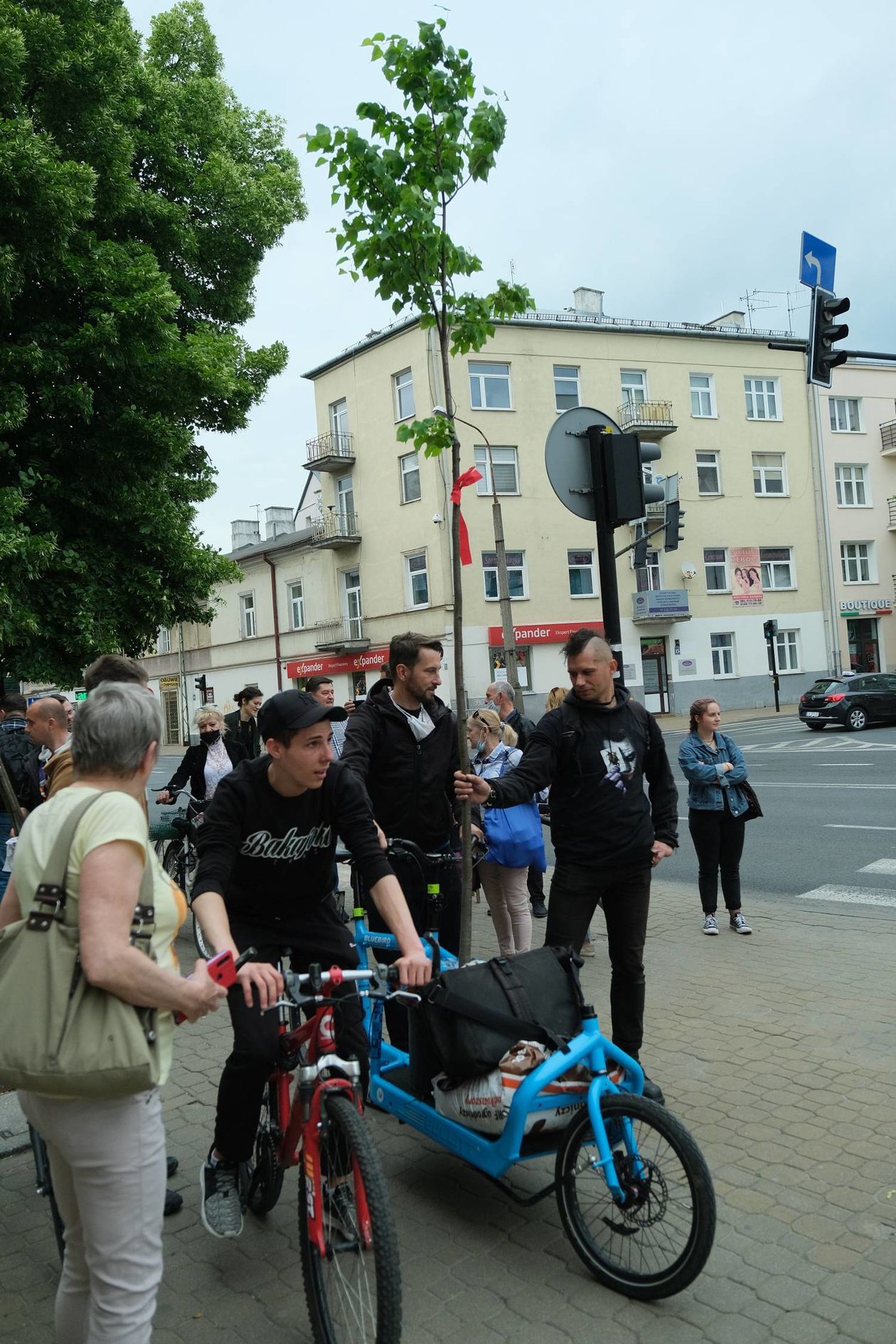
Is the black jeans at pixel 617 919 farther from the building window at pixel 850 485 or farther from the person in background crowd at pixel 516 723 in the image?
the building window at pixel 850 485

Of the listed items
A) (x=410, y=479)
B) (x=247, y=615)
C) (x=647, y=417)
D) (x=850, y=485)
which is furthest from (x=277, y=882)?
(x=247, y=615)

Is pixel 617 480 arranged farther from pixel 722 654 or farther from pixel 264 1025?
pixel 722 654

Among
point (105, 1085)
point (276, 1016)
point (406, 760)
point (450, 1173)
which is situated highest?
point (406, 760)

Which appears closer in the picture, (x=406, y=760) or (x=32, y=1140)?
(x=32, y=1140)

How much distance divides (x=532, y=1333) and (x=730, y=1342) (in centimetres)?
53

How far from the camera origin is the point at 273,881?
11.2 ft

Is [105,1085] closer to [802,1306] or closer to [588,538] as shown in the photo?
[802,1306]

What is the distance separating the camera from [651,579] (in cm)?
3847

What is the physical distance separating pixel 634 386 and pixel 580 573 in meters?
7.79

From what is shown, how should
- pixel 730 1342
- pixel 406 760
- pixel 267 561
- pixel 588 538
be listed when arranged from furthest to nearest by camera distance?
pixel 267 561 < pixel 588 538 < pixel 406 760 < pixel 730 1342

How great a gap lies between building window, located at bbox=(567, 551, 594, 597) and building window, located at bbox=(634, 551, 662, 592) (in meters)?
1.77

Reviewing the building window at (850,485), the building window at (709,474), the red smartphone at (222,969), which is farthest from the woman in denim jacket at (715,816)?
the building window at (850,485)

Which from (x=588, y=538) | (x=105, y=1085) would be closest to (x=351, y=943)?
(x=105, y=1085)

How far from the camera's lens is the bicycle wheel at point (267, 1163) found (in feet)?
11.0
